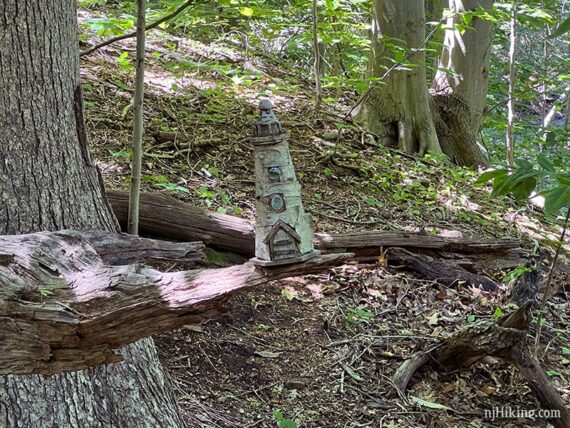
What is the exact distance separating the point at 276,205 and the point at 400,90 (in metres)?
5.82

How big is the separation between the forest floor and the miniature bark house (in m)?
0.93

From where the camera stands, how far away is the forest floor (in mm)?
3234

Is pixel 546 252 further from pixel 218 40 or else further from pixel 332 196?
pixel 218 40

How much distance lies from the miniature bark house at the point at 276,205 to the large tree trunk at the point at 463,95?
645cm

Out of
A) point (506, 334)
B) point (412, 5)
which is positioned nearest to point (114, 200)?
point (506, 334)

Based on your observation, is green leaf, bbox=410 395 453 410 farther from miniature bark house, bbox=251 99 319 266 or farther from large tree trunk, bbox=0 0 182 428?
miniature bark house, bbox=251 99 319 266

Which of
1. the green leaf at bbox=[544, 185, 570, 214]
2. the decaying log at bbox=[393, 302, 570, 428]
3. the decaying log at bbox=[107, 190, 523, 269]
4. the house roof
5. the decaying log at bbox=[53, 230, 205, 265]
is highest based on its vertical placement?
the green leaf at bbox=[544, 185, 570, 214]

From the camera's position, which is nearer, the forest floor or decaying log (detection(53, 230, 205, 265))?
decaying log (detection(53, 230, 205, 265))

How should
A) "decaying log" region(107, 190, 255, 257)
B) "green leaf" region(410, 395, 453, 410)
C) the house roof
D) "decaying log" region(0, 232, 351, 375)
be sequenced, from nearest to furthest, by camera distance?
"decaying log" region(0, 232, 351, 375) → the house roof → "green leaf" region(410, 395, 453, 410) → "decaying log" region(107, 190, 255, 257)

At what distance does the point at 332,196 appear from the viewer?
17.9ft

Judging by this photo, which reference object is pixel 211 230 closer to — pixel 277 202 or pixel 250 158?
pixel 250 158

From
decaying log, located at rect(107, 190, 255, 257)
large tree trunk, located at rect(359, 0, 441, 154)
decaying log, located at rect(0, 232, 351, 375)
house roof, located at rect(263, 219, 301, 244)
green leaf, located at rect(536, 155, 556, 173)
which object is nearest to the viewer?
decaying log, located at rect(0, 232, 351, 375)

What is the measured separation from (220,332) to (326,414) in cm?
82

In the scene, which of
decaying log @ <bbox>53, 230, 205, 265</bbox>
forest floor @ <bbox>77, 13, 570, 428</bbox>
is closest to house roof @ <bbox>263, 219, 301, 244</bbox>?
decaying log @ <bbox>53, 230, 205, 265</bbox>
